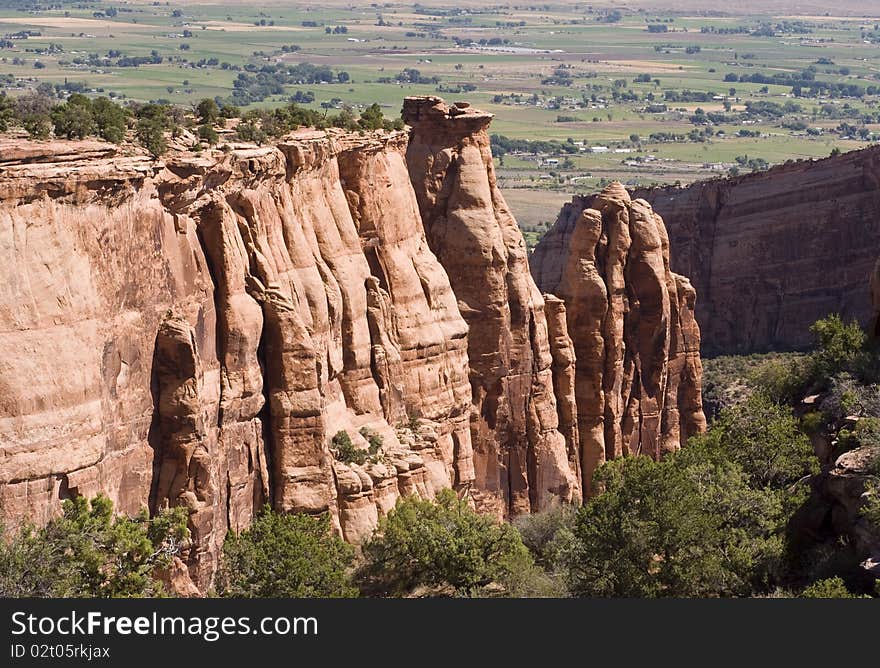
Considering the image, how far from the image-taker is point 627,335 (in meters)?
Answer: 104

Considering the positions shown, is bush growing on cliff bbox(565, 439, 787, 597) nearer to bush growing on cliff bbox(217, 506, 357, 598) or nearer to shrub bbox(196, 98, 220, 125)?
bush growing on cliff bbox(217, 506, 357, 598)

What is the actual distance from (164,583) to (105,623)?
13.5 metres

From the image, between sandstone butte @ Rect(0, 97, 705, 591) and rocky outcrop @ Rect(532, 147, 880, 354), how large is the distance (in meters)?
39.6

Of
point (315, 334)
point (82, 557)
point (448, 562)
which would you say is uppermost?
point (315, 334)

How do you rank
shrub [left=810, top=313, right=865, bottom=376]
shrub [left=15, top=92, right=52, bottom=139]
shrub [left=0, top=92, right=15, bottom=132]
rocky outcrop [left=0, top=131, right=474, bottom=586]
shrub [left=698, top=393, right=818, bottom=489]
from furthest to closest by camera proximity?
shrub [left=810, top=313, right=865, bottom=376], shrub [left=698, top=393, right=818, bottom=489], shrub [left=0, top=92, right=15, bottom=132], shrub [left=15, top=92, right=52, bottom=139], rocky outcrop [left=0, top=131, right=474, bottom=586]

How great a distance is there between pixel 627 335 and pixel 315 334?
34112 millimetres

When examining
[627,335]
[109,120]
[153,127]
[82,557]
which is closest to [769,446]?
[153,127]

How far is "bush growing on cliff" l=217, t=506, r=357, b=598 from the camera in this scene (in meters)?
58.8

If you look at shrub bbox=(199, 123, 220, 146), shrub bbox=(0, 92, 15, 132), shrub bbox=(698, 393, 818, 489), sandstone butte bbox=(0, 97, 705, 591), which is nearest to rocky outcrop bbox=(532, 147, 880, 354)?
sandstone butte bbox=(0, 97, 705, 591)

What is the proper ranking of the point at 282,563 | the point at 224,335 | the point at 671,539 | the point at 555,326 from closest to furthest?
the point at 282,563
the point at 671,539
the point at 224,335
the point at 555,326

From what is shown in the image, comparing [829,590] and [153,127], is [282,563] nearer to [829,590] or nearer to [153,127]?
[153,127]

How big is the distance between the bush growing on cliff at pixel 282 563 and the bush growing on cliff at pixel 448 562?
1.35 metres

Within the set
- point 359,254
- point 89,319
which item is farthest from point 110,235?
point 359,254

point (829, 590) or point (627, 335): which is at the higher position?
point (829, 590)
